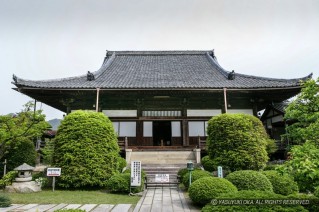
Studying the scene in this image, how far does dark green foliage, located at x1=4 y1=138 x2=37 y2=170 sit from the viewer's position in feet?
44.1

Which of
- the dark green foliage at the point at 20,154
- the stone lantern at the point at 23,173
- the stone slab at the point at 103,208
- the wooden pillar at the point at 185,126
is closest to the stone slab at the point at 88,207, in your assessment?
the stone slab at the point at 103,208

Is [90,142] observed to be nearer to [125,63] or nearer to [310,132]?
[310,132]

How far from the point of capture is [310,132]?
5.20 m

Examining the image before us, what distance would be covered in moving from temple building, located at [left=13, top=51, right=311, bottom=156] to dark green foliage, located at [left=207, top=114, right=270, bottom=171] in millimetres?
5065

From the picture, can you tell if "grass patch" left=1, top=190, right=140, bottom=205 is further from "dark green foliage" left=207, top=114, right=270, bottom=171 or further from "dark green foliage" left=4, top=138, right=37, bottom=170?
"dark green foliage" left=4, top=138, right=37, bottom=170

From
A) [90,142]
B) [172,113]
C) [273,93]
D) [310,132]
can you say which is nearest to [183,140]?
[172,113]

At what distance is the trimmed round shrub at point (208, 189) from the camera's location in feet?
23.8

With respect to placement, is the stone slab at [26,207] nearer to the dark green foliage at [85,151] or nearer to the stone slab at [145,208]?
the dark green foliage at [85,151]

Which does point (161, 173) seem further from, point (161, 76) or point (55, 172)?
point (161, 76)

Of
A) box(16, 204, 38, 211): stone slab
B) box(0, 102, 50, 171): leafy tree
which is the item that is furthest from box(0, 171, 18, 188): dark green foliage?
box(16, 204, 38, 211): stone slab

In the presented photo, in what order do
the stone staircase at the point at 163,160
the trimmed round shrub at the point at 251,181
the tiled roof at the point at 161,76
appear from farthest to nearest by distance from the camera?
the tiled roof at the point at 161,76 < the stone staircase at the point at 163,160 < the trimmed round shrub at the point at 251,181

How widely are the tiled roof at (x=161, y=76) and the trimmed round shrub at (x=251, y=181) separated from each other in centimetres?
832

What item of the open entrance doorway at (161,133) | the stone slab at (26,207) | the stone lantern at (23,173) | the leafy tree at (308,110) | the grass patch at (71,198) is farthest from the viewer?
the open entrance doorway at (161,133)

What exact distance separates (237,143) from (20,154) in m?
12.3
